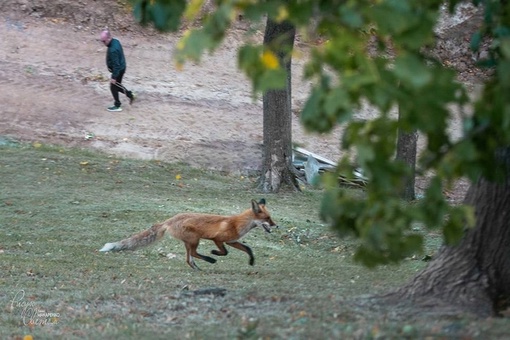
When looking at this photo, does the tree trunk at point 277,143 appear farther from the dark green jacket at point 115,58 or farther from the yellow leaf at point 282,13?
the yellow leaf at point 282,13

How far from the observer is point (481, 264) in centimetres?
740

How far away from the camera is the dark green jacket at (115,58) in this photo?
72.2 feet

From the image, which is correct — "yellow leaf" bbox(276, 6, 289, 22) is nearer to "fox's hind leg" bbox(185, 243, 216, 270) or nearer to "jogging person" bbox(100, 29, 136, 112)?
"fox's hind leg" bbox(185, 243, 216, 270)

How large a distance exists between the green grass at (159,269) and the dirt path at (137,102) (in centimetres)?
207

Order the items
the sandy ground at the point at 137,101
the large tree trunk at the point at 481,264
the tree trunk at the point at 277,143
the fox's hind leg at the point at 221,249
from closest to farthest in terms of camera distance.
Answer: the large tree trunk at the point at 481,264
the fox's hind leg at the point at 221,249
the tree trunk at the point at 277,143
the sandy ground at the point at 137,101

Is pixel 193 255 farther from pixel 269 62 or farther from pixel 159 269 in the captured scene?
pixel 269 62

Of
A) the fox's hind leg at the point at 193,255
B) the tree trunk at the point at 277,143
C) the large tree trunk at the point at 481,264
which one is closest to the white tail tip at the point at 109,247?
the fox's hind leg at the point at 193,255

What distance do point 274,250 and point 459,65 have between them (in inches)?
825

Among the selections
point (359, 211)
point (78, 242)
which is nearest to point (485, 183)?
point (359, 211)

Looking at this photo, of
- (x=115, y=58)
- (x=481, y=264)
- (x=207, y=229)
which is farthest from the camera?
(x=115, y=58)

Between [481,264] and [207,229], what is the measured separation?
4.52 metres

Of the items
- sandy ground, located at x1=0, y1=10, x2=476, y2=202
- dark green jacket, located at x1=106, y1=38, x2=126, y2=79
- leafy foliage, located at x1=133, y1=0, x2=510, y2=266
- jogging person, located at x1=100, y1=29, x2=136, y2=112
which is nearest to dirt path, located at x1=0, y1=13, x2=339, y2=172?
sandy ground, located at x1=0, y1=10, x2=476, y2=202

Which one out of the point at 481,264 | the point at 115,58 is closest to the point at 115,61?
the point at 115,58

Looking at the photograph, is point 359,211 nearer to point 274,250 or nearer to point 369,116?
Answer: point 274,250
